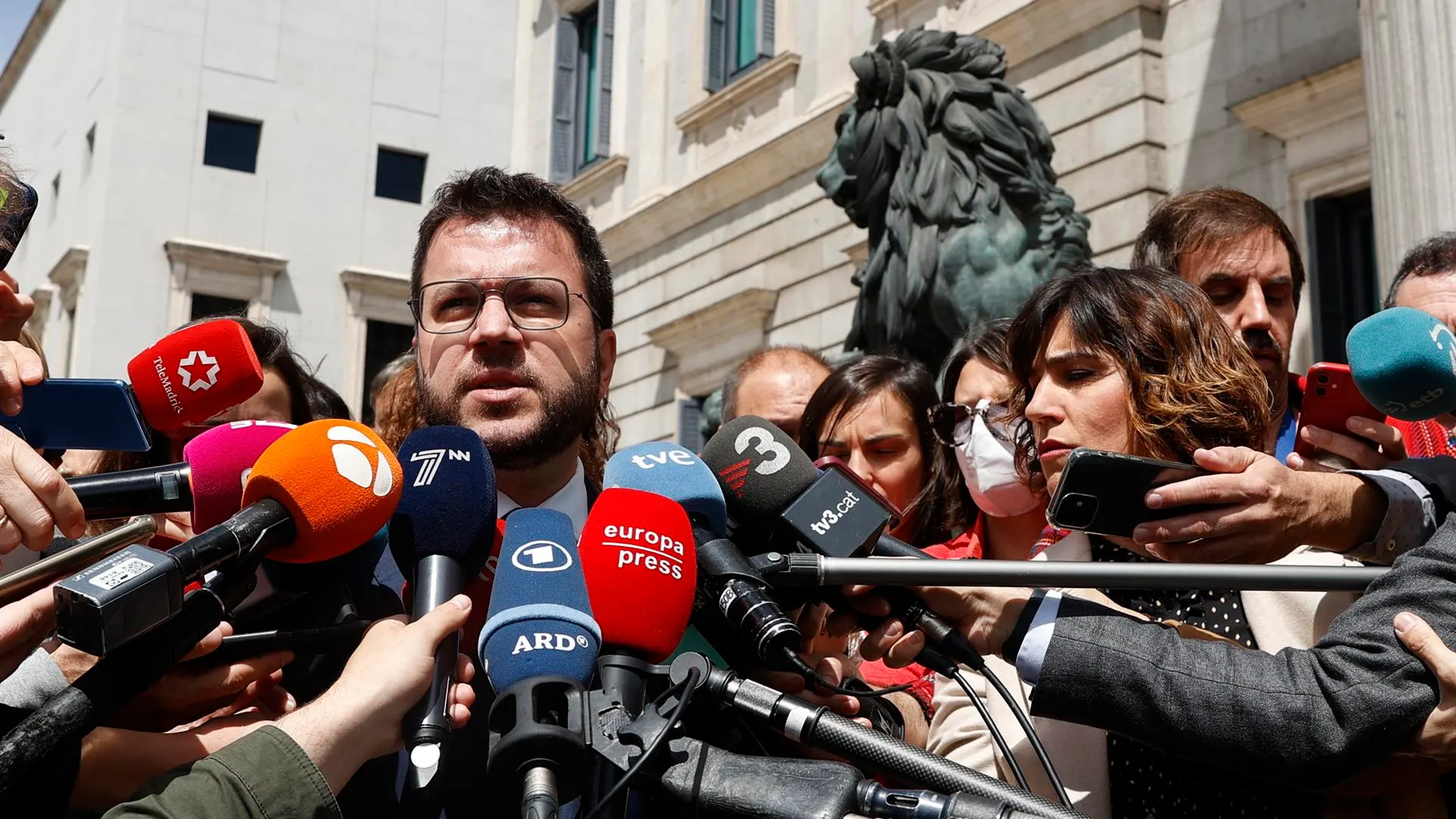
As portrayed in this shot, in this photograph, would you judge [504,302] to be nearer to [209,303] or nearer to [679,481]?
[679,481]

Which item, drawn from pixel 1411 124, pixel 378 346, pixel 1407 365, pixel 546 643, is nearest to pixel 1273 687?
pixel 1407 365

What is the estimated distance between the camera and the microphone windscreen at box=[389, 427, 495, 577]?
1803 mm

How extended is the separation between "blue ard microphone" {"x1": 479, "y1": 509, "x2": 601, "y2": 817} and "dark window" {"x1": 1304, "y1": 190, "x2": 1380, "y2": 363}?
8003 mm

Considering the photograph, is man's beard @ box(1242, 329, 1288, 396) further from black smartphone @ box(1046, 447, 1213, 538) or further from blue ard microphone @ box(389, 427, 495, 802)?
blue ard microphone @ box(389, 427, 495, 802)

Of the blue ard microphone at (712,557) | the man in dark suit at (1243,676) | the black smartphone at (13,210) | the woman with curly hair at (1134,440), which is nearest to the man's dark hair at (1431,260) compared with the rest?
the woman with curly hair at (1134,440)

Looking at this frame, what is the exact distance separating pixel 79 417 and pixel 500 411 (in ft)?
2.05

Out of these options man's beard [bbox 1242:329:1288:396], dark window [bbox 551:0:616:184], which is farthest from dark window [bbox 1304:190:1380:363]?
dark window [bbox 551:0:616:184]

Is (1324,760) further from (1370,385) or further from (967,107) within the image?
(967,107)

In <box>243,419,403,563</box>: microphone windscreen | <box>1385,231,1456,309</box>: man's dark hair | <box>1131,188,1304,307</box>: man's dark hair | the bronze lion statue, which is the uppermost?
the bronze lion statue

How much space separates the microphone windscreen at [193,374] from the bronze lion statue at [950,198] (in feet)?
12.4

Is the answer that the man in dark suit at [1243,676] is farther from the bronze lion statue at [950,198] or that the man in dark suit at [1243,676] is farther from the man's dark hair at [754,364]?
the bronze lion statue at [950,198]

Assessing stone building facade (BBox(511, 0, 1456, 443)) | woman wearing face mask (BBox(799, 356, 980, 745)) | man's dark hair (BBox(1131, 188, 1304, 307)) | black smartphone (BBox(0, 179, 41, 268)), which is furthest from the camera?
stone building facade (BBox(511, 0, 1456, 443))

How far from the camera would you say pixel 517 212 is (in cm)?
258

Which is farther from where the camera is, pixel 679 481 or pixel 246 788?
pixel 679 481
